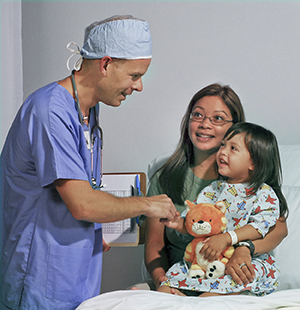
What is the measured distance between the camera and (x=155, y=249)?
1.69 meters

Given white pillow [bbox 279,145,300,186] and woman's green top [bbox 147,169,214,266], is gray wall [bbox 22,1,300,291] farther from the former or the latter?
woman's green top [bbox 147,169,214,266]

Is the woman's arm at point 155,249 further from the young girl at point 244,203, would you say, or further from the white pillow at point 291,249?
the white pillow at point 291,249

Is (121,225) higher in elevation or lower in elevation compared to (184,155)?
lower

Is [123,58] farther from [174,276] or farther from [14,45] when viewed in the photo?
[14,45]

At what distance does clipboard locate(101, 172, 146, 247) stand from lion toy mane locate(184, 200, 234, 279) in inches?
9.9

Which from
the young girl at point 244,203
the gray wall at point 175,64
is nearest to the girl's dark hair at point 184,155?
the young girl at point 244,203

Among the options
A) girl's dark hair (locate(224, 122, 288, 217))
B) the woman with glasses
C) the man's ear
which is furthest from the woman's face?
the man's ear

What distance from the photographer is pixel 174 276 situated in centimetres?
148

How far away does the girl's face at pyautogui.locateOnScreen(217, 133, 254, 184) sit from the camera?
1550 mm

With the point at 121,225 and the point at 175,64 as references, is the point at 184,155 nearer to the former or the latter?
the point at 121,225

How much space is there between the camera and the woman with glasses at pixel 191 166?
1.68m

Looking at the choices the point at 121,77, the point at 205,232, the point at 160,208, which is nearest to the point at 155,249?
the point at 205,232

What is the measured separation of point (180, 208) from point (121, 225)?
0.90 feet

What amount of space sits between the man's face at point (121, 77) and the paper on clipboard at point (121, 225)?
387 mm
